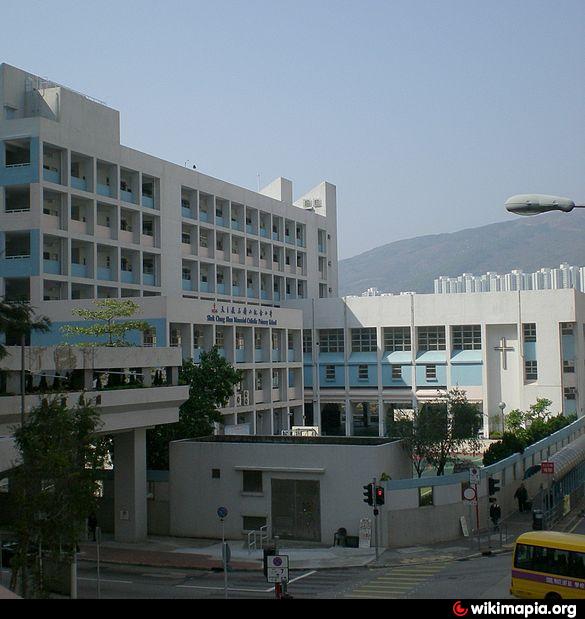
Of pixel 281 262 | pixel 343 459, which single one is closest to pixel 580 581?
pixel 343 459

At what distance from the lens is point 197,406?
4134 cm

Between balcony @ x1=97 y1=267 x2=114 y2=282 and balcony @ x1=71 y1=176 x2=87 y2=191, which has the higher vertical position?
balcony @ x1=71 y1=176 x2=87 y2=191

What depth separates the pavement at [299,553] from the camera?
29.4 meters

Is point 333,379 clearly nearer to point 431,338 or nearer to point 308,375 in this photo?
point 308,375

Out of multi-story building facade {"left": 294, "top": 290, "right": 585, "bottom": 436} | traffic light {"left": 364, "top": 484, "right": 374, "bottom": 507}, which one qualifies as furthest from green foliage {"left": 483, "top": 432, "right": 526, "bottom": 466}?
multi-story building facade {"left": 294, "top": 290, "right": 585, "bottom": 436}

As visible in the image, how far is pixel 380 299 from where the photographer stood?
7400 centimetres

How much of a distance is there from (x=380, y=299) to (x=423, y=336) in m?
5.00

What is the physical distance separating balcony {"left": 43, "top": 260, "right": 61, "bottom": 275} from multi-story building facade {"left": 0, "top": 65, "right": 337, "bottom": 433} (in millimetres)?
117

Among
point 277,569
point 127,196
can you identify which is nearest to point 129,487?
point 277,569

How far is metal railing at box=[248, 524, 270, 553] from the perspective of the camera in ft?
107

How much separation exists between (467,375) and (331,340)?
1315 centimetres

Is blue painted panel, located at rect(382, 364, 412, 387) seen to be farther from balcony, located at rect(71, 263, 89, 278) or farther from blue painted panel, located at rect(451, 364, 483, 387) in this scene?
balcony, located at rect(71, 263, 89, 278)

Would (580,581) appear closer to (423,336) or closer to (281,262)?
(423,336)

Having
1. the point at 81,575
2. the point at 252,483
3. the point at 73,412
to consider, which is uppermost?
the point at 73,412
